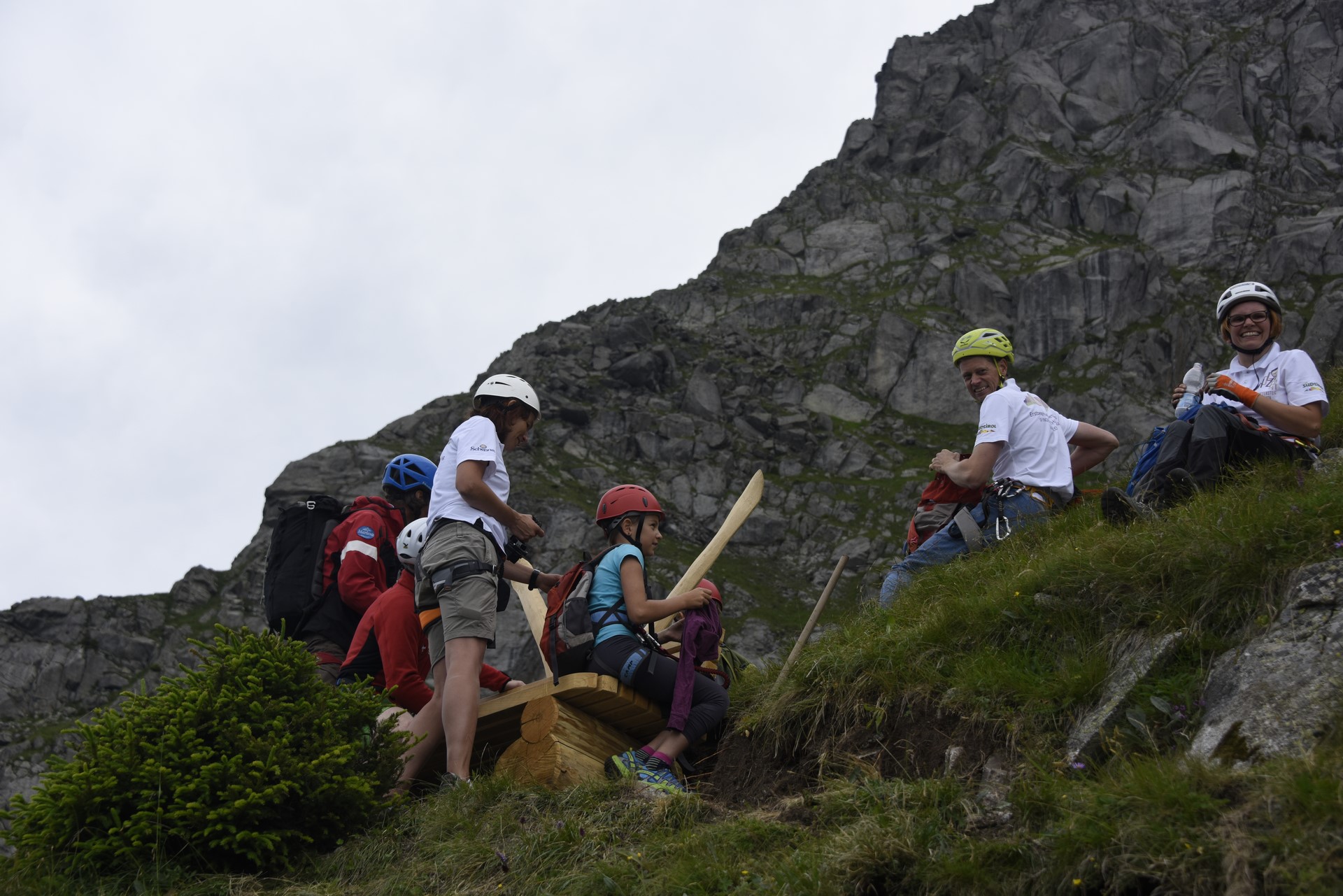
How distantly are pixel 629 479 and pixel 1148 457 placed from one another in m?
155

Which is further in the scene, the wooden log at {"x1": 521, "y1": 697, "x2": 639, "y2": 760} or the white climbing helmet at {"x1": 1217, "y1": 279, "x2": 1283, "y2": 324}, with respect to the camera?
the white climbing helmet at {"x1": 1217, "y1": 279, "x2": 1283, "y2": 324}

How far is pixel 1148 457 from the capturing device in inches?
363

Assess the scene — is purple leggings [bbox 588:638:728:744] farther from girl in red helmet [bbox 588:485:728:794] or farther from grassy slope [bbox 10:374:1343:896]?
grassy slope [bbox 10:374:1343:896]

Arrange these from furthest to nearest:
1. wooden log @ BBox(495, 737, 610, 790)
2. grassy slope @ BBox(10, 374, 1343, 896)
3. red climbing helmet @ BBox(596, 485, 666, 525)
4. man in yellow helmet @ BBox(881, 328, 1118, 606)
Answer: man in yellow helmet @ BBox(881, 328, 1118, 606) < red climbing helmet @ BBox(596, 485, 666, 525) < wooden log @ BBox(495, 737, 610, 790) < grassy slope @ BBox(10, 374, 1343, 896)

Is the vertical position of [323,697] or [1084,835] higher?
[323,697]

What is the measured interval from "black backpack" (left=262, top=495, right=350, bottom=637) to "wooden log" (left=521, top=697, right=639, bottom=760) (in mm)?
2923

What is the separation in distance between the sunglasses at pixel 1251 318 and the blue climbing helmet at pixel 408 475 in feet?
23.7

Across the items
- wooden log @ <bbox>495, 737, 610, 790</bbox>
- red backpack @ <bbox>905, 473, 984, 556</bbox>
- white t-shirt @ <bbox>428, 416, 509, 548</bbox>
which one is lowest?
wooden log @ <bbox>495, 737, 610, 790</bbox>

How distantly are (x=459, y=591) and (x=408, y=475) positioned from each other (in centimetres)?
250

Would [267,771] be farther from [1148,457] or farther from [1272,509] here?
[1148,457]

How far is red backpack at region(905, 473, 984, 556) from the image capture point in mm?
9867

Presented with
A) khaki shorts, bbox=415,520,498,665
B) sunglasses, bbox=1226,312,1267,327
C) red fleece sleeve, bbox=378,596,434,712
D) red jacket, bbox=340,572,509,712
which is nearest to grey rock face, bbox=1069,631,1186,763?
sunglasses, bbox=1226,312,1267,327

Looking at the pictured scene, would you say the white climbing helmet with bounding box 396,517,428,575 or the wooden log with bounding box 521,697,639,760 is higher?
the white climbing helmet with bounding box 396,517,428,575

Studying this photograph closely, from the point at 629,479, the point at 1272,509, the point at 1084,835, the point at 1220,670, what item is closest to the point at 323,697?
the point at 1084,835
